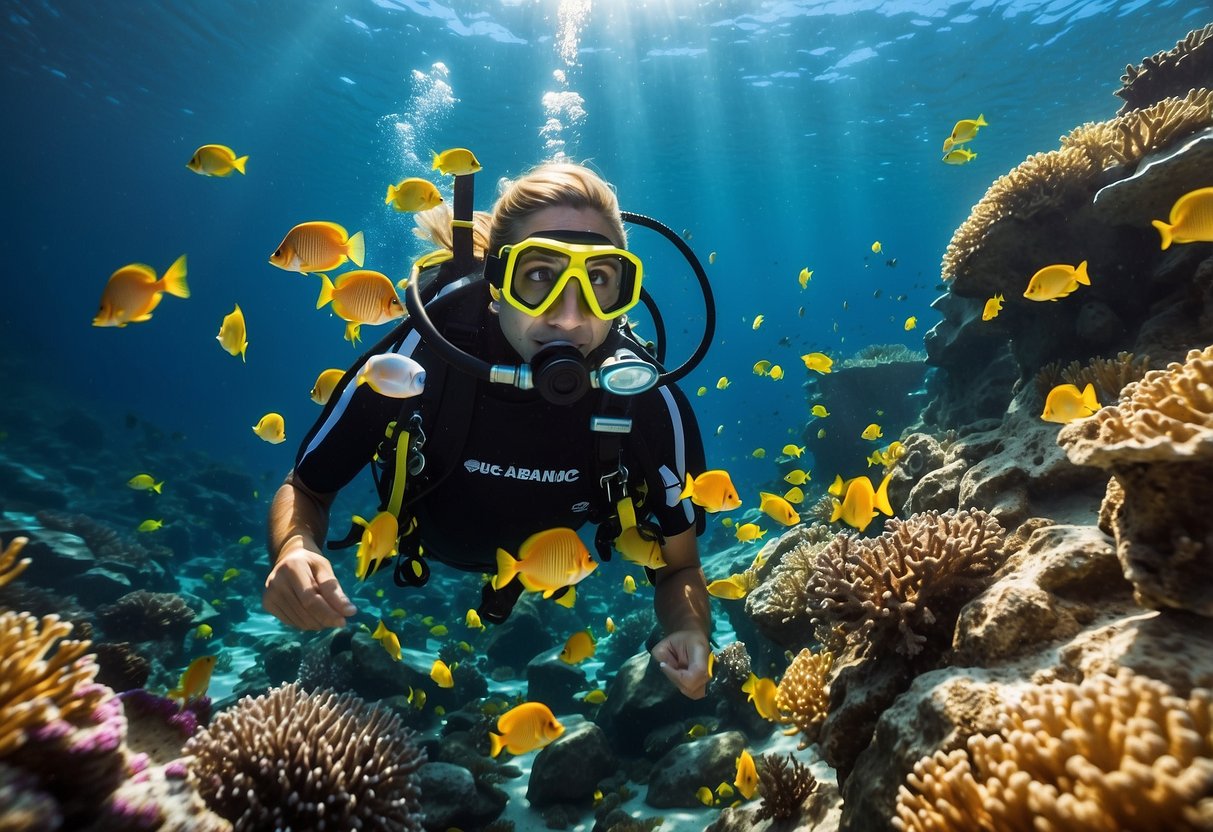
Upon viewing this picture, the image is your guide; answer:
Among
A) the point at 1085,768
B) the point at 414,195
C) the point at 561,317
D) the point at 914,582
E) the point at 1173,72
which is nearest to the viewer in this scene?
the point at 1085,768

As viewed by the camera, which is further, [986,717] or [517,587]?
[517,587]

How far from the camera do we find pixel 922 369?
15750 mm

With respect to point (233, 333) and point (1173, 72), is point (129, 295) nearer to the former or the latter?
point (233, 333)

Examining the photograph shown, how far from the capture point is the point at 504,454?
369 centimetres

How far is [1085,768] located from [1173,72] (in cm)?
938

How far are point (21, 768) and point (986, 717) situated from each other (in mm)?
3124

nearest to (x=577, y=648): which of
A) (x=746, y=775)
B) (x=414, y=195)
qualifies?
(x=746, y=775)

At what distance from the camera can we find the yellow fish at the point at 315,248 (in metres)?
4.08

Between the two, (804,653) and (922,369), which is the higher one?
(922,369)

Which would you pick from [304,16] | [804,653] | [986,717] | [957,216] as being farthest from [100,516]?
[957,216]

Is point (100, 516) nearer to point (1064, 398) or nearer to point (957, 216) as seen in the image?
point (1064, 398)

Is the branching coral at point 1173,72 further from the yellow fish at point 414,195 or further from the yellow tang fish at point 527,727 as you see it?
the yellow tang fish at point 527,727

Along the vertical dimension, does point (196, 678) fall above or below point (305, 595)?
below

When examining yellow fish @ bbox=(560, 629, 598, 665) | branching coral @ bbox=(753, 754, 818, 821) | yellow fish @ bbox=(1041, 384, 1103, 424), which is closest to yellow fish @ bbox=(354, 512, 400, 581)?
yellow fish @ bbox=(560, 629, 598, 665)
